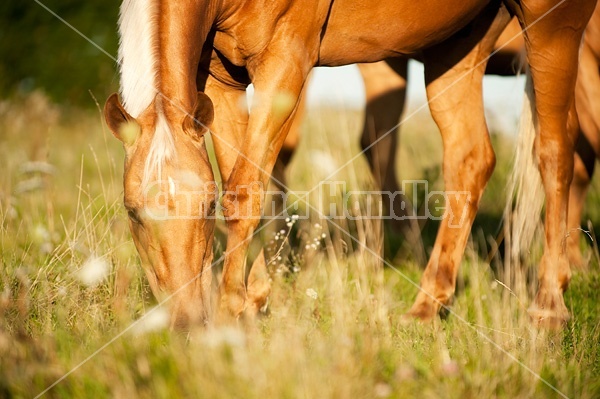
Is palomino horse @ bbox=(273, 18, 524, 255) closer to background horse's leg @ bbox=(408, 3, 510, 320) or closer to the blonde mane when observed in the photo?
background horse's leg @ bbox=(408, 3, 510, 320)

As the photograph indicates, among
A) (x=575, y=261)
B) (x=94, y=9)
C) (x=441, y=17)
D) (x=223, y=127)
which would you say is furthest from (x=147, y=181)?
(x=94, y=9)

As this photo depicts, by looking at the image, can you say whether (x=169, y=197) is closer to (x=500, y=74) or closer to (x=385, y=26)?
(x=385, y=26)

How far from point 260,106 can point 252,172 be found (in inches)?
10.9

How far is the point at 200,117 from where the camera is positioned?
2.92 meters

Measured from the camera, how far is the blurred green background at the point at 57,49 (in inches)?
452

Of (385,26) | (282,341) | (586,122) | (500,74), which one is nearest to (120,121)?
(282,341)

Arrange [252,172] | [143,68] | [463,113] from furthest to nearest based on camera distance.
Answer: [463,113] < [252,172] < [143,68]

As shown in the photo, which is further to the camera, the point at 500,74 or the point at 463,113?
the point at 500,74

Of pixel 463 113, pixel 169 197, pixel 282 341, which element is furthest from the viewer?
pixel 463 113

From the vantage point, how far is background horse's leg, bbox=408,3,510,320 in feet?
14.2

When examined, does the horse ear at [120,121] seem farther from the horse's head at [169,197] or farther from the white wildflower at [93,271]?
the white wildflower at [93,271]

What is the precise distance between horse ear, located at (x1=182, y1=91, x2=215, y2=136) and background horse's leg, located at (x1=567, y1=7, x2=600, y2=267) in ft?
10.2

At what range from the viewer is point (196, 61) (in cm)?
306

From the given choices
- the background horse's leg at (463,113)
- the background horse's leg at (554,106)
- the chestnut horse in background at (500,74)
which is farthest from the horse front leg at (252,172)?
the chestnut horse in background at (500,74)
